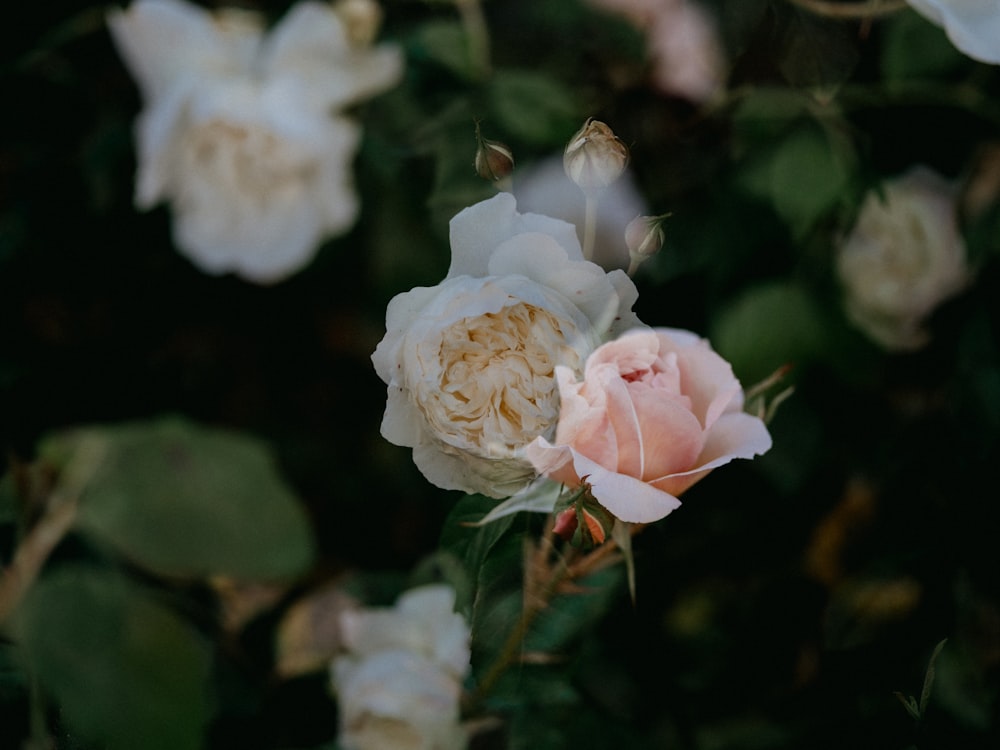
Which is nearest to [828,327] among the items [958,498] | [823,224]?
[823,224]

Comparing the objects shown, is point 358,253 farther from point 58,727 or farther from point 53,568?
point 58,727

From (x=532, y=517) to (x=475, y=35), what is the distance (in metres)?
0.58

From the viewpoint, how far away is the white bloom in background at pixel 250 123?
0.82 m

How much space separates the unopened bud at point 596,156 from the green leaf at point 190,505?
0.58 metres

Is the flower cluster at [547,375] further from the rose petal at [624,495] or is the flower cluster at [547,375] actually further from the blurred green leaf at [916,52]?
the blurred green leaf at [916,52]

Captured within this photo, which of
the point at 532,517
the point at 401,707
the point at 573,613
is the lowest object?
the point at 401,707

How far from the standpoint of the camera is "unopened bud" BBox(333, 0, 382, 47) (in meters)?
0.85

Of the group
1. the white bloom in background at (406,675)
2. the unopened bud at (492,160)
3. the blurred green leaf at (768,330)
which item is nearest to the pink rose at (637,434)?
the unopened bud at (492,160)

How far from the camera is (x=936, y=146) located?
0.82 m

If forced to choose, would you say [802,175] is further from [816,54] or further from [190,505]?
[190,505]

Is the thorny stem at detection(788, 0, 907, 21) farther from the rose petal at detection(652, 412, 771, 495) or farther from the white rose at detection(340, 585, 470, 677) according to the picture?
the white rose at detection(340, 585, 470, 677)

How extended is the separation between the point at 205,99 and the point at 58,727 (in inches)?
21.2

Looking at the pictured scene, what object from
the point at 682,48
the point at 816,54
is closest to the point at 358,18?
the point at 682,48

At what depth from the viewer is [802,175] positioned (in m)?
0.80
